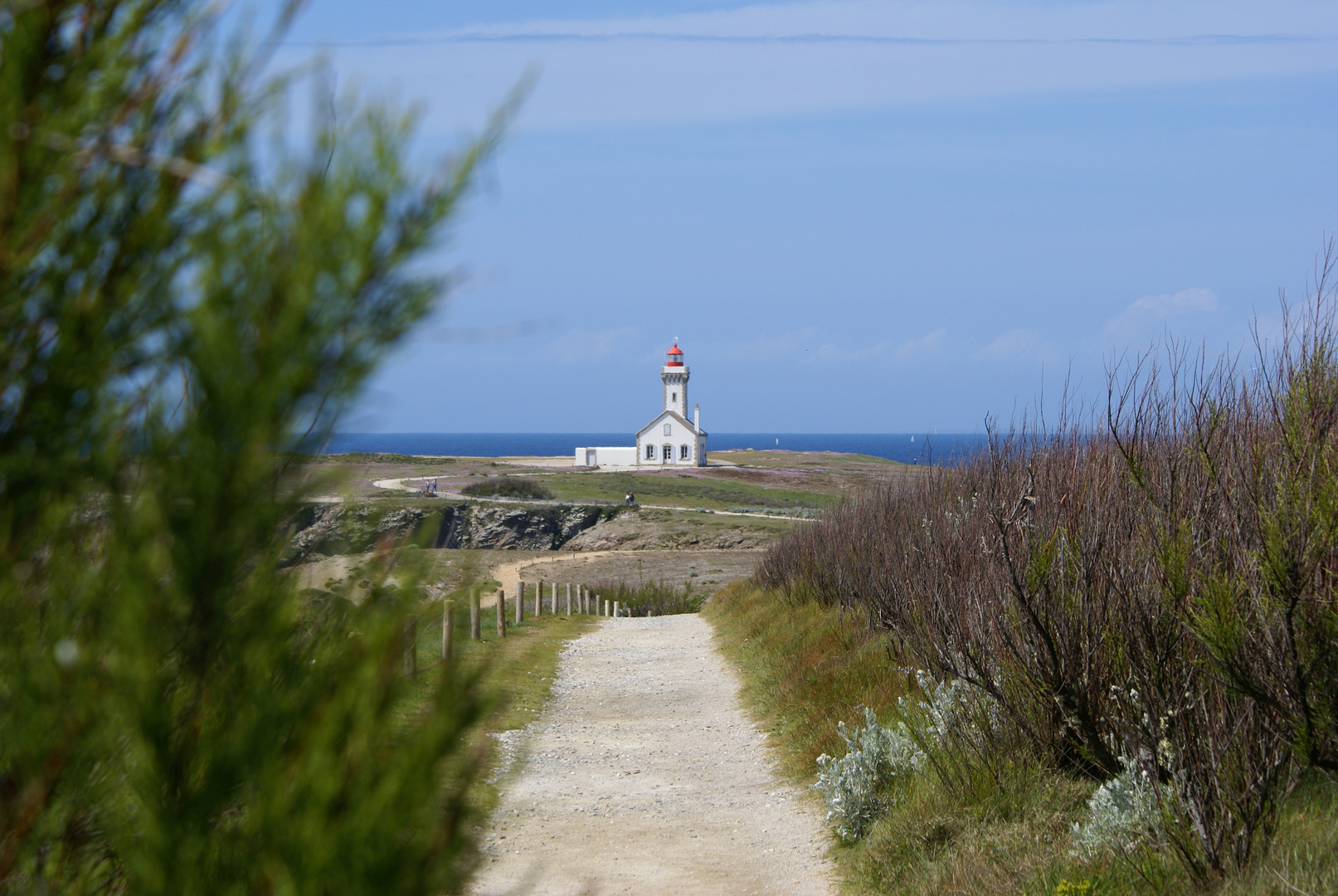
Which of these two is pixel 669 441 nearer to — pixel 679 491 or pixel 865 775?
pixel 679 491

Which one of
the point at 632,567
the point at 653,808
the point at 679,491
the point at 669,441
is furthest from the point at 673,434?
the point at 653,808

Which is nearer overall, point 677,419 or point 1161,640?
point 1161,640

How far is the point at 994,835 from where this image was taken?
5832 millimetres

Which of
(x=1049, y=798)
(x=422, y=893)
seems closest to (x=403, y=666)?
(x=422, y=893)

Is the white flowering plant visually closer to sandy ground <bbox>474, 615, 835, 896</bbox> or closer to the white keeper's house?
sandy ground <bbox>474, 615, 835, 896</bbox>

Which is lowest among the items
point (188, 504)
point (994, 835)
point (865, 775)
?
point (865, 775)

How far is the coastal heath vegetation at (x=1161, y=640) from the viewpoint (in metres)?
4.36

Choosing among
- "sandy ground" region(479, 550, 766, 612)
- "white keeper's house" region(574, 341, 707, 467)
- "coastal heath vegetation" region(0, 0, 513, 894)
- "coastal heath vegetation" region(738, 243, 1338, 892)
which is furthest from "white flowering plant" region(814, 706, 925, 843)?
"white keeper's house" region(574, 341, 707, 467)

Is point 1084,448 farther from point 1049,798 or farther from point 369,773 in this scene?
point 369,773

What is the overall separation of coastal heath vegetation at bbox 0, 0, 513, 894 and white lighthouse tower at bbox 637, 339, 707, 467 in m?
77.8

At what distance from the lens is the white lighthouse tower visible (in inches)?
3184

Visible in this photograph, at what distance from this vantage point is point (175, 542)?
1.48 meters

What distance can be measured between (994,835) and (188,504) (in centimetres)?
542

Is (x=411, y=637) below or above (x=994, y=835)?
above
